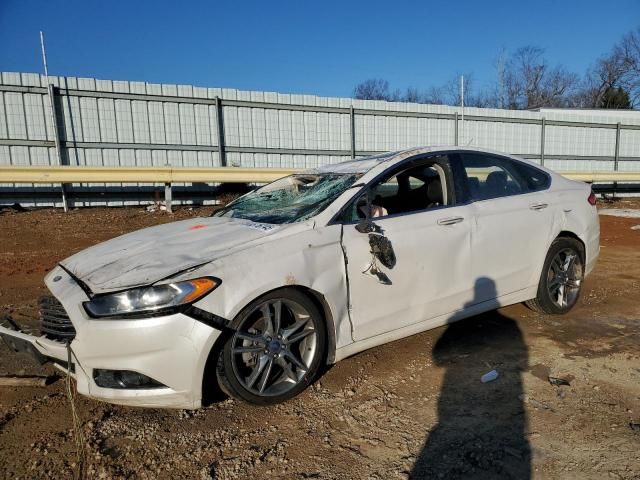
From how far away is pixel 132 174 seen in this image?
990 centimetres

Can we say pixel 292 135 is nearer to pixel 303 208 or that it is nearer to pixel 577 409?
pixel 303 208

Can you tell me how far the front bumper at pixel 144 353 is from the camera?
2504 mm

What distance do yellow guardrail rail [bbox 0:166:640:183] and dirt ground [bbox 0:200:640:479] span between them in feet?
21.2

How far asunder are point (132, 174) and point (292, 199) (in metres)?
7.21

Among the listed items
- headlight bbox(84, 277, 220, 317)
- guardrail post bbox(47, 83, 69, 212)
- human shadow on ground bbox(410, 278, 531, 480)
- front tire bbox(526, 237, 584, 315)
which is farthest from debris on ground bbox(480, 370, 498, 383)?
guardrail post bbox(47, 83, 69, 212)

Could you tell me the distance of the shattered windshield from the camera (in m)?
3.36

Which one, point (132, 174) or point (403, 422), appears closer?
point (403, 422)

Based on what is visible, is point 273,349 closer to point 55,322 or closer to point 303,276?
point 303,276

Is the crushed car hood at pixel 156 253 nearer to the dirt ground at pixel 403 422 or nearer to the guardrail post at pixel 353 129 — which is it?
the dirt ground at pixel 403 422

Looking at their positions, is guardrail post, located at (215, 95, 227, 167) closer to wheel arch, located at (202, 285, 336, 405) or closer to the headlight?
wheel arch, located at (202, 285, 336, 405)

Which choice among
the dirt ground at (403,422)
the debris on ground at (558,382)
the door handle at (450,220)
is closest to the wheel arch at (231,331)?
the dirt ground at (403,422)

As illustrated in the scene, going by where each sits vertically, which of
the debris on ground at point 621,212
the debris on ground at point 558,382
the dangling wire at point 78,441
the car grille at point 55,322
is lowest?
the debris on ground at point 621,212

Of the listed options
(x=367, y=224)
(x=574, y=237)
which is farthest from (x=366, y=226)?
(x=574, y=237)

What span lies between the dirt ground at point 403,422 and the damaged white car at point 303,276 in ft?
0.81
